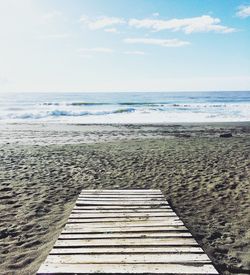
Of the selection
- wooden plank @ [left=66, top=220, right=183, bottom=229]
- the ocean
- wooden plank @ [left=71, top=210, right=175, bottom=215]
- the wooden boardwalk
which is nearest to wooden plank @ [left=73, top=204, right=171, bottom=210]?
the wooden boardwalk

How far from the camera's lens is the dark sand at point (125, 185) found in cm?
489

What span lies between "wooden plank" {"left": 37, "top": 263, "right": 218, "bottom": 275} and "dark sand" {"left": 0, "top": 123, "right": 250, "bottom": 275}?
839 mm

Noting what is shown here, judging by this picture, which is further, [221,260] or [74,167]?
[74,167]

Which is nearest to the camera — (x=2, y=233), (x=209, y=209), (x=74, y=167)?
(x=2, y=233)

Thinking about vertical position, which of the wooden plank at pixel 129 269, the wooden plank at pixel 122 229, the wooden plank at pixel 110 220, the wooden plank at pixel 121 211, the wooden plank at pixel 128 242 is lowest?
the wooden plank at pixel 121 211

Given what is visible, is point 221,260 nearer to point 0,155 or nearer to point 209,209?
point 209,209

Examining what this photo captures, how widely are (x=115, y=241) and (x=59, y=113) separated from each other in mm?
34856

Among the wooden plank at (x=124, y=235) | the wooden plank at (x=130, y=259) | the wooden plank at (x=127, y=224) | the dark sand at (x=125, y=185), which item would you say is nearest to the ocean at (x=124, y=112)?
the dark sand at (x=125, y=185)

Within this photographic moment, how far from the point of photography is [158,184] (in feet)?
27.3

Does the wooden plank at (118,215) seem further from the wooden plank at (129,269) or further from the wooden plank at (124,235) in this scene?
the wooden plank at (129,269)

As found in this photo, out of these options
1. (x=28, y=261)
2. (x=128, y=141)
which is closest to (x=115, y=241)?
(x=28, y=261)

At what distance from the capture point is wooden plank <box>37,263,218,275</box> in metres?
3.47

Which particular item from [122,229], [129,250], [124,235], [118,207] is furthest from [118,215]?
[129,250]

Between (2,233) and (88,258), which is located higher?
(88,258)
